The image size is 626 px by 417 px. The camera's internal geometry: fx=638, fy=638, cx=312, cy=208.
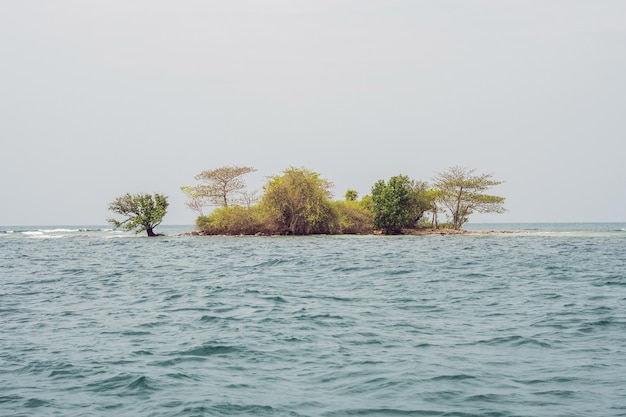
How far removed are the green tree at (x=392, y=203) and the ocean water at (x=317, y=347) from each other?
4635 cm

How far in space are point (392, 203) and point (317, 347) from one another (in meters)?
58.8

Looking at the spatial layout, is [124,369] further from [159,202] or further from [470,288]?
[159,202]

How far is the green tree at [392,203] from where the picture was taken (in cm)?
7025

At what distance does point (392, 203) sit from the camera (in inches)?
2749

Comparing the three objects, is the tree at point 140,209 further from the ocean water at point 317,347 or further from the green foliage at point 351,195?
the ocean water at point 317,347

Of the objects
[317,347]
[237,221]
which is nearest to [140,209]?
[237,221]

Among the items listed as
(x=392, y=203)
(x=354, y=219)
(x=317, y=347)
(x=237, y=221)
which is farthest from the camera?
(x=354, y=219)

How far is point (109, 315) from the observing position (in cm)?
1590

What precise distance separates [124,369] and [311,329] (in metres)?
4.45

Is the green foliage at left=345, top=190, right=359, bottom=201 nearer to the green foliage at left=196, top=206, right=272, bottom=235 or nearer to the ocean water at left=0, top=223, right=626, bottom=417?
the green foliage at left=196, top=206, right=272, bottom=235

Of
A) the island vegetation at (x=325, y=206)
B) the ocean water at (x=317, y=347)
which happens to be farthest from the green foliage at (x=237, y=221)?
the ocean water at (x=317, y=347)

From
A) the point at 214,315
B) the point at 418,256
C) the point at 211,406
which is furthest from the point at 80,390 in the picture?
the point at 418,256

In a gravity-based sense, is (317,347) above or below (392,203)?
below

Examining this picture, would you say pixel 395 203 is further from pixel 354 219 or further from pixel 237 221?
pixel 237 221
